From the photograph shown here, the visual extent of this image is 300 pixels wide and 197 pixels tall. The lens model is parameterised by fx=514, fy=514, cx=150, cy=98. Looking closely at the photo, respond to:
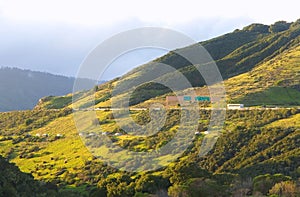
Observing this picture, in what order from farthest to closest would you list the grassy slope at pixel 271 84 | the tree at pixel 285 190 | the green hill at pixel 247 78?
the green hill at pixel 247 78 → the grassy slope at pixel 271 84 → the tree at pixel 285 190

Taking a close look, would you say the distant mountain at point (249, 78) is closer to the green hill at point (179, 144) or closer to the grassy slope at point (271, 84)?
the grassy slope at point (271, 84)

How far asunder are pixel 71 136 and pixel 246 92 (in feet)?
146

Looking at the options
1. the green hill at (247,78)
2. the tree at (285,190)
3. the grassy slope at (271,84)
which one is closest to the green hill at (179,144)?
the tree at (285,190)

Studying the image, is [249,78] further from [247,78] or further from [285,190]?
[285,190]

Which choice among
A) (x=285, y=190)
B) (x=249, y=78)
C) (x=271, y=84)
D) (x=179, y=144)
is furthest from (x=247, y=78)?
(x=285, y=190)

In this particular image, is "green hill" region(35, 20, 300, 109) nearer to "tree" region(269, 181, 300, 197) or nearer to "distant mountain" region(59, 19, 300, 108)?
"distant mountain" region(59, 19, 300, 108)

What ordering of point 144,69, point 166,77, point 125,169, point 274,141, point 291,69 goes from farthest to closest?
point 144,69 → point 166,77 → point 291,69 → point 274,141 → point 125,169

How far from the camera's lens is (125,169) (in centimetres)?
7981

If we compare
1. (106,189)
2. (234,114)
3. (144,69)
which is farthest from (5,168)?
(144,69)

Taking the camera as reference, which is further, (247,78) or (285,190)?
(247,78)

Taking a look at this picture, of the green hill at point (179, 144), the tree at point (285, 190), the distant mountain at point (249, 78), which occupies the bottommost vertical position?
the tree at point (285, 190)

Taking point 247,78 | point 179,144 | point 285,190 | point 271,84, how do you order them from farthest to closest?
1. point 247,78
2. point 271,84
3. point 179,144
4. point 285,190

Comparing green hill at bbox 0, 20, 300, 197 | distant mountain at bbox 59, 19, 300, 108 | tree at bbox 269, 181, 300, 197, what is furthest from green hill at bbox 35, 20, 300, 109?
tree at bbox 269, 181, 300, 197

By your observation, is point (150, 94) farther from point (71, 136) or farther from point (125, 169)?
point (125, 169)
